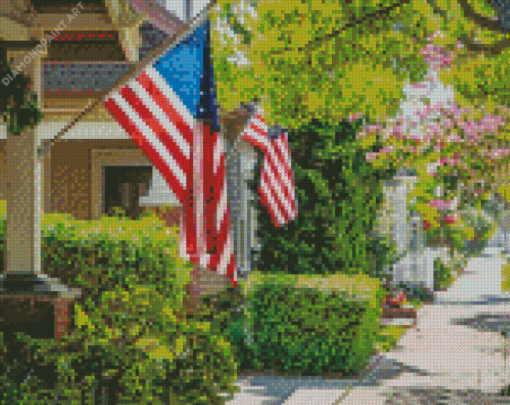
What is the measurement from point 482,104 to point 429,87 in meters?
1.17

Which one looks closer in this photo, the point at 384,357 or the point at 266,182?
the point at 266,182

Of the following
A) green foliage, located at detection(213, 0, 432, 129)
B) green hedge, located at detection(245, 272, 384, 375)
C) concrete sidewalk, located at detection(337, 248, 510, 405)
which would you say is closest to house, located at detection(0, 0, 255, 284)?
green foliage, located at detection(213, 0, 432, 129)

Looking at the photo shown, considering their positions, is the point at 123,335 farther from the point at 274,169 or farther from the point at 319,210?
the point at 319,210

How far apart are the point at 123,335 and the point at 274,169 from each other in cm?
607

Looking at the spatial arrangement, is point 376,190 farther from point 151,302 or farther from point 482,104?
point 151,302

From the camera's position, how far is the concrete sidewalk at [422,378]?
11758 millimetres

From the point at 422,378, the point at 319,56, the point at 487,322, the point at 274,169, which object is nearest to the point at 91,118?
the point at 274,169

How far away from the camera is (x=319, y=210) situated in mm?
16328

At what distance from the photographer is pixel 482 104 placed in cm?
1655

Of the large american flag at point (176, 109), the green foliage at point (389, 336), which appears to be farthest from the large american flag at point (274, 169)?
the large american flag at point (176, 109)

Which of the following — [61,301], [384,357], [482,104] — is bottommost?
[384,357]

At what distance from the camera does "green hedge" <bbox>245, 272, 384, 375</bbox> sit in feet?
44.8

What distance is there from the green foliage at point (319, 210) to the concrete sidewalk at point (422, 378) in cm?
217

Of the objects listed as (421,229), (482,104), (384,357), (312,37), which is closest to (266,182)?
(312,37)
